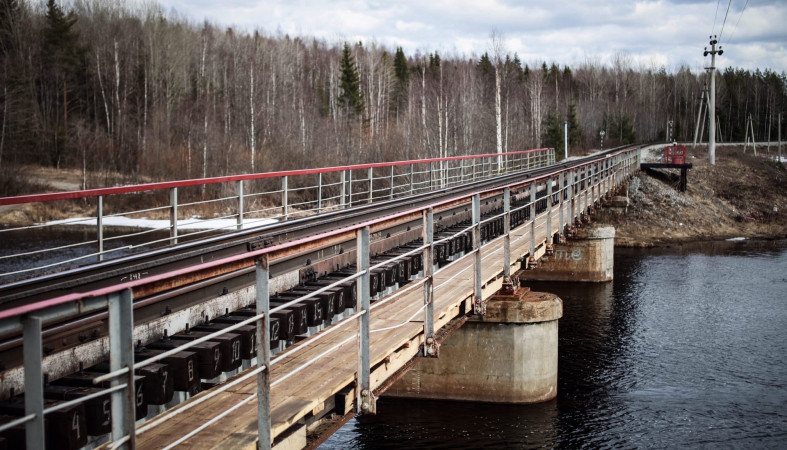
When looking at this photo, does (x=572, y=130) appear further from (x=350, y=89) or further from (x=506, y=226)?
(x=506, y=226)

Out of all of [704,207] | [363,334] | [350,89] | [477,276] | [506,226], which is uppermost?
[350,89]

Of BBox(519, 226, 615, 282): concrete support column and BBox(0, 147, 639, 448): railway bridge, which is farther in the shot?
BBox(519, 226, 615, 282): concrete support column

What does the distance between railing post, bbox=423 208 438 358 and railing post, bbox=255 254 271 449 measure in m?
2.98

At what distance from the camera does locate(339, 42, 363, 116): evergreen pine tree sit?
6919 centimetres

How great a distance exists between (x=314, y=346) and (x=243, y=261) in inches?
117

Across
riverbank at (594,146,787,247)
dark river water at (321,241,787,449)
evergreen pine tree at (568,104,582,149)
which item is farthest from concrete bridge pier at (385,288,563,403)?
evergreen pine tree at (568,104,582,149)

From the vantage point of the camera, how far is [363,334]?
5.82 meters

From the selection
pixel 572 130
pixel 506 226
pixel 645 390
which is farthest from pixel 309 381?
pixel 572 130

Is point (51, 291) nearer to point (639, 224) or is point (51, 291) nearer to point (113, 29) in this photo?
point (639, 224)

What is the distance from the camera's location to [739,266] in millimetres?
32094

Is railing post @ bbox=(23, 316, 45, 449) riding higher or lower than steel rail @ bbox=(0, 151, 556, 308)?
higher

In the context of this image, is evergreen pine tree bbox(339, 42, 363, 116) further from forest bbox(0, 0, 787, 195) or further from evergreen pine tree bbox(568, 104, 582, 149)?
evergreen pine tree bbox(568, 104, 582, 149)

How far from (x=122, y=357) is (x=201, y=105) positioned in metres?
57.8

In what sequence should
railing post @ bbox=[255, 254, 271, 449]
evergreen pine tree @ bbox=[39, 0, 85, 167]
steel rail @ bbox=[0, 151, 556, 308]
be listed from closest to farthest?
railing post @ bbox=[255, 254, 271, 449], steel rail @ bbox=[0, 151, 556, 308], evergreen pine tree @ bbox=[39, 0, 85, 167]
